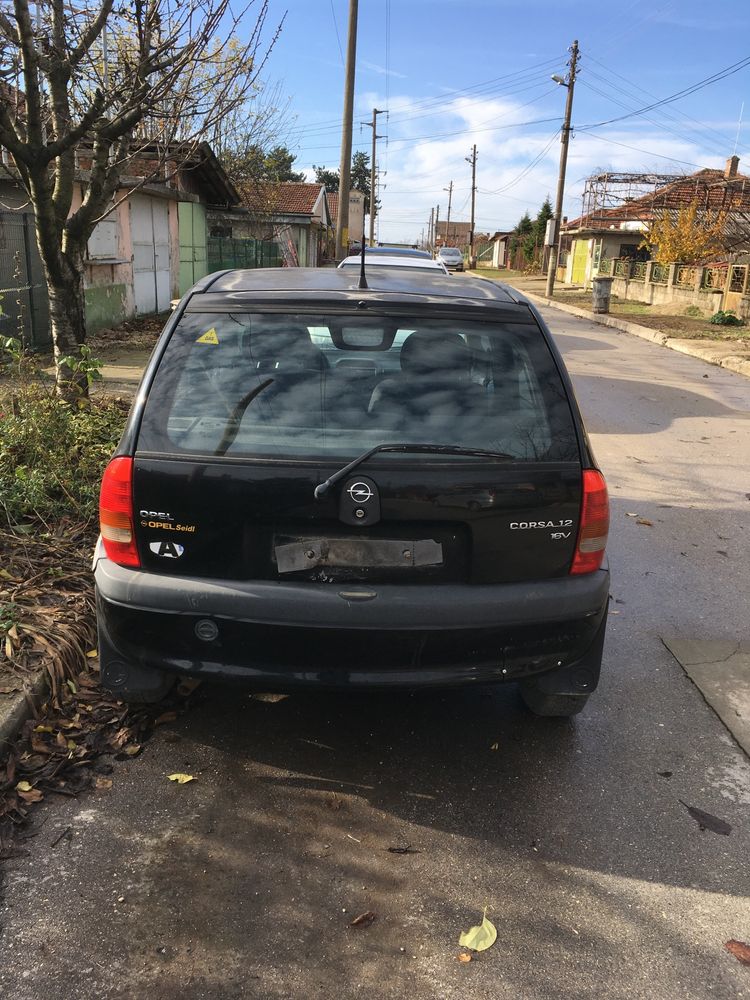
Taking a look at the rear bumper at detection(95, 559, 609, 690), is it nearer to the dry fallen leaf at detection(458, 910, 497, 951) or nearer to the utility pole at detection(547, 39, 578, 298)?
the dry fallen leaf at detection(458, 910, 497, 951)

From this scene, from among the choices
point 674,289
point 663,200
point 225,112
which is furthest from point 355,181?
point 225,112

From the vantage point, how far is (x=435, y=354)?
3.02 metres

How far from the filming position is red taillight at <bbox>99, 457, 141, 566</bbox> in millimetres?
2771

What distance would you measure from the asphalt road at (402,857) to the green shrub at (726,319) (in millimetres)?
20904

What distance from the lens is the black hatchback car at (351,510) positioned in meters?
2.73

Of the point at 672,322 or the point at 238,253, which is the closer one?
the point at 672,322

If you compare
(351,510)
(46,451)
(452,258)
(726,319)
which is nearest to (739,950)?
(351,510)

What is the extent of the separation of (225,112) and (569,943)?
6.63 m

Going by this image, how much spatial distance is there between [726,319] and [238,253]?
1490 centimetres

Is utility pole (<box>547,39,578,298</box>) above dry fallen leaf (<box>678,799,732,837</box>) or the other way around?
above

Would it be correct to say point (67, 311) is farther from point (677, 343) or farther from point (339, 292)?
point (677, 343)

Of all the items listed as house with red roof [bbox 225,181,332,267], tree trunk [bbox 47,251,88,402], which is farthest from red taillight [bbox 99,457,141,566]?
house with red roof [bbox 225,181,332,267]

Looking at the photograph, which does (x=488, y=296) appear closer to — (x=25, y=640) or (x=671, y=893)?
(x=671, y=893)

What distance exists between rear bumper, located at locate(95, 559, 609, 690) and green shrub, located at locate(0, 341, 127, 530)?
220cm
